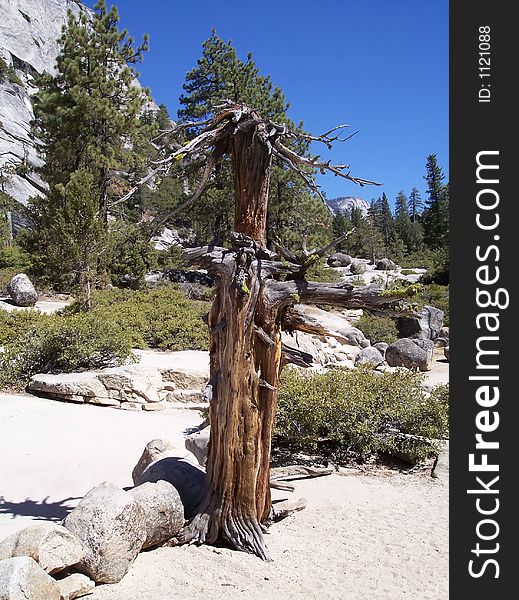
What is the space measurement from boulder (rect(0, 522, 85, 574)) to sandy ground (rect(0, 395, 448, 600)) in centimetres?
30

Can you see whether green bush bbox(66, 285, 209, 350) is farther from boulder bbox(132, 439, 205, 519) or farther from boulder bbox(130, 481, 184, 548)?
boulder bbox(130, 481, 184, 548)

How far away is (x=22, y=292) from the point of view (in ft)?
54.1

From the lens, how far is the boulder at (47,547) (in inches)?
119

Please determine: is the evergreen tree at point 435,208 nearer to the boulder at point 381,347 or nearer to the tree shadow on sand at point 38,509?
the boulder at point 381,347

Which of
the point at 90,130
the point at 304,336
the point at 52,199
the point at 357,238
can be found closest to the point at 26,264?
the point at 52,199

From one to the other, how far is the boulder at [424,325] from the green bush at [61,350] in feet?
44.7

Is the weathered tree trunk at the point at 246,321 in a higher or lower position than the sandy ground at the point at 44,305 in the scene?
lower

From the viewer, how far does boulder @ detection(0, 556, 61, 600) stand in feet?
8.57

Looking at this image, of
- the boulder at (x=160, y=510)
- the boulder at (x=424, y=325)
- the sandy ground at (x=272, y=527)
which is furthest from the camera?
the boulder at (x=424, y=325)

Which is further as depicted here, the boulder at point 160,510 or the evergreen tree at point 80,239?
the evergreen tree at point 80,239

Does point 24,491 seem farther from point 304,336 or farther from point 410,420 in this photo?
point 304,336

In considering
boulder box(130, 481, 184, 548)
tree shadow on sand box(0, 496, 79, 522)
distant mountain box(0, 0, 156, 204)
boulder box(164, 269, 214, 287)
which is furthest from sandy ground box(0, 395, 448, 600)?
distant mountain box(0, 0, 156, 204)

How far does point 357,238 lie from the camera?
54.1 m

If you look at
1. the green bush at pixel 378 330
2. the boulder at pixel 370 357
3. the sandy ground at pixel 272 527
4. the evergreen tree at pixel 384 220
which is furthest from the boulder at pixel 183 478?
the evergreen tree at pixel 384 220
